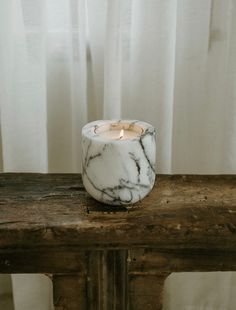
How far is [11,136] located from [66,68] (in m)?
0.17

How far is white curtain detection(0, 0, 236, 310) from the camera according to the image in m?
0.80

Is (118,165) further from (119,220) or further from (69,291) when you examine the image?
(69,291)

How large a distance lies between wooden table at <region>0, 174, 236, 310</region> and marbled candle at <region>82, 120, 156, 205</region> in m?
0.03

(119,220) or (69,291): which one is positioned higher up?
(119,220)

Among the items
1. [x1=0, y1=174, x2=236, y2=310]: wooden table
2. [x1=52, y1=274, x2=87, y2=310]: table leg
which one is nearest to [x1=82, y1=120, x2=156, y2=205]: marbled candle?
[x1=0, y1=174, x2=236, y2=310]: wooden table

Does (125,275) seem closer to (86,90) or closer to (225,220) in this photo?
(225,220)

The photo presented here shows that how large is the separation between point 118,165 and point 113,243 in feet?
0.37

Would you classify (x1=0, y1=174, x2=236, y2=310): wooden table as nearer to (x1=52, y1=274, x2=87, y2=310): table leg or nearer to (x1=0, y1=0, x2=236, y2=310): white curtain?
(x1=52, y1=274, x2=87, y2=310): table leg

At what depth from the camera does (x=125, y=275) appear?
70cm

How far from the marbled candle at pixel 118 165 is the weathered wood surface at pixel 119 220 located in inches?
1.2

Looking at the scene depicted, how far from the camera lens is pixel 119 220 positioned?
68cm

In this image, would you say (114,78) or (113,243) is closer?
(113,243)

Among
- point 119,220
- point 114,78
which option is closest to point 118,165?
point 119,220

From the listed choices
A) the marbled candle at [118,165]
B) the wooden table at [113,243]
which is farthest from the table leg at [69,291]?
the marbled candle at [118,165]
